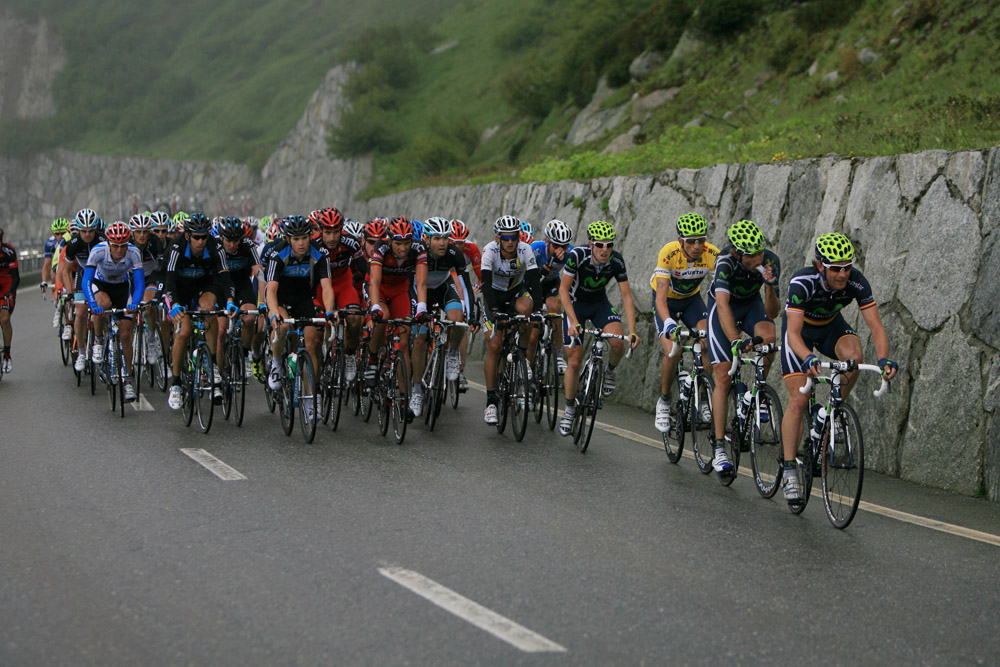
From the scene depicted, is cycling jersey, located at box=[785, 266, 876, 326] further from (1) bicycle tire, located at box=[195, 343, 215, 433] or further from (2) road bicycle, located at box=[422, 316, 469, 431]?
(1) bicycle tire, located at box=[195, 343, 215, 433]

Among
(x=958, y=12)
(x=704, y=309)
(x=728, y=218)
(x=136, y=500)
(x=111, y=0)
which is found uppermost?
(x=111, y=0)

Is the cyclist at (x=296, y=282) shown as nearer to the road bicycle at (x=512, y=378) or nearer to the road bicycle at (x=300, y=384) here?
the road bicycle at (x=300, y=384)

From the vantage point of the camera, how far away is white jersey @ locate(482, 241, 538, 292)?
11.6 m

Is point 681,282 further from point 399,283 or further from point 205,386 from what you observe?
point 205,386

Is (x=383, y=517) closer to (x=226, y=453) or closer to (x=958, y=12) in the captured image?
(x=226, y=453)

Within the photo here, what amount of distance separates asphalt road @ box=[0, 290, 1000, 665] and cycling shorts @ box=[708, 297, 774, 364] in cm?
104

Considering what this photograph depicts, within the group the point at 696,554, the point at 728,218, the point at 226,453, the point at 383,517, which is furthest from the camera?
the point at 728,218

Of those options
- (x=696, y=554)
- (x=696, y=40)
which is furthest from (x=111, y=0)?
(x=696, y=554)

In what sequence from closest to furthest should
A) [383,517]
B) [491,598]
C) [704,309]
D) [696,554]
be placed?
1. [491,598]
2. [696,554]
3. [383,517]
4. [704,309]

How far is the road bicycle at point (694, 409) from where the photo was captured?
941 cm

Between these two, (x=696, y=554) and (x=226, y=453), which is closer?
(x=696, y=554)

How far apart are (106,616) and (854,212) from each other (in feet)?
26.7

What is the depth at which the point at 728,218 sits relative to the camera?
536 inches

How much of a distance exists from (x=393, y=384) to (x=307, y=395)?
2.85 feet
